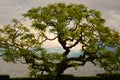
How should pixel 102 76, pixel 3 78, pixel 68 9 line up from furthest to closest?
pixel 102 76, pixel 3 78, pixel 68 9

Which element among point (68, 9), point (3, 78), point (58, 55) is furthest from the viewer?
point (3, 78)

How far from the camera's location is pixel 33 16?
37469mm

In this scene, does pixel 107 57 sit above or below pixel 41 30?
below

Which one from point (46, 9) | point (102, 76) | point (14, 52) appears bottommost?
point (102, 76)

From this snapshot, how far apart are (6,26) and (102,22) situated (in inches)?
426

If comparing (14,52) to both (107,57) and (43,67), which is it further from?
(107,57)

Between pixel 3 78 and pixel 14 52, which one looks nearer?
pixel 14 52

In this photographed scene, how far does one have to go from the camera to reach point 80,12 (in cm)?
3744

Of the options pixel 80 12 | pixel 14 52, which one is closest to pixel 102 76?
pixel 80 12

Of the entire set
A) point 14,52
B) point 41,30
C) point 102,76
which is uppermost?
point 41,30

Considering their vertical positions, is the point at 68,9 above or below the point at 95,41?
above

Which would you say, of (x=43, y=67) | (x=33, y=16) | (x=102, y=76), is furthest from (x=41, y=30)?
(x=102, y=76)

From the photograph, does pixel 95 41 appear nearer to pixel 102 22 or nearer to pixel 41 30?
pixel 102 22

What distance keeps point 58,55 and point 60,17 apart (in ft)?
14.8
